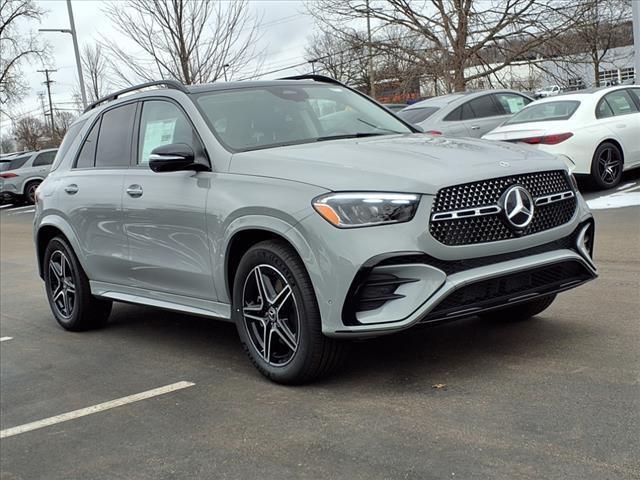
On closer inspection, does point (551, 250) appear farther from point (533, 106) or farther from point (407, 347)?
point (533, 106)

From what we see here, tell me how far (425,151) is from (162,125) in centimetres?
201

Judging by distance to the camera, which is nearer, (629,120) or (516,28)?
(629,120)

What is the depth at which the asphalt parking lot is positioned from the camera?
3.34 m

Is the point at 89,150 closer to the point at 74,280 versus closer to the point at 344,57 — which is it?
the point at 74,280

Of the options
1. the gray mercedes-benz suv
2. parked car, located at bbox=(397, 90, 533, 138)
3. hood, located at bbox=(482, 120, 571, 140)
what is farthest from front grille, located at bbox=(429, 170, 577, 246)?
parked car, located at bbox=(397, 90, 533, 138)

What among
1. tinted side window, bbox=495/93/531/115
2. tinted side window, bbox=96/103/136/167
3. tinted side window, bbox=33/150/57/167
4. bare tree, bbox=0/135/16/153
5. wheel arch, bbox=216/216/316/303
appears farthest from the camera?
bare tree, bbox=0/135/16/153

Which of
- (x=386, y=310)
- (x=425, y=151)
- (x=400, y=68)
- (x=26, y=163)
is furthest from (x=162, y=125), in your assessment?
(x=26, y=163)

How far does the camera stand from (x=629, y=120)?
38.9ft


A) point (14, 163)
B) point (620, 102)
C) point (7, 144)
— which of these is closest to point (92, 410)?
point (620, 102)

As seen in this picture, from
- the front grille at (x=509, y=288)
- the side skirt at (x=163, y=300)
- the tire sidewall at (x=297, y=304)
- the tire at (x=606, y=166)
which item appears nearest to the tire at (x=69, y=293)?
the side skirt at (x=163, y=300)

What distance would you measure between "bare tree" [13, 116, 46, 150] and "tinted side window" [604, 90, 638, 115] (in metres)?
73.7

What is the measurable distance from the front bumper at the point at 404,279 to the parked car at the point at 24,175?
2608 cm

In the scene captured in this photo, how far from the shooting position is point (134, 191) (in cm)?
555

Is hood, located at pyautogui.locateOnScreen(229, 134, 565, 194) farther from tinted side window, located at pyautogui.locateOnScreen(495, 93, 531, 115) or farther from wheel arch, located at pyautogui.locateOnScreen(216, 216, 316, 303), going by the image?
tinted side window, located at pyautogui.locateOnScreen(495, 93, 531, 115)
